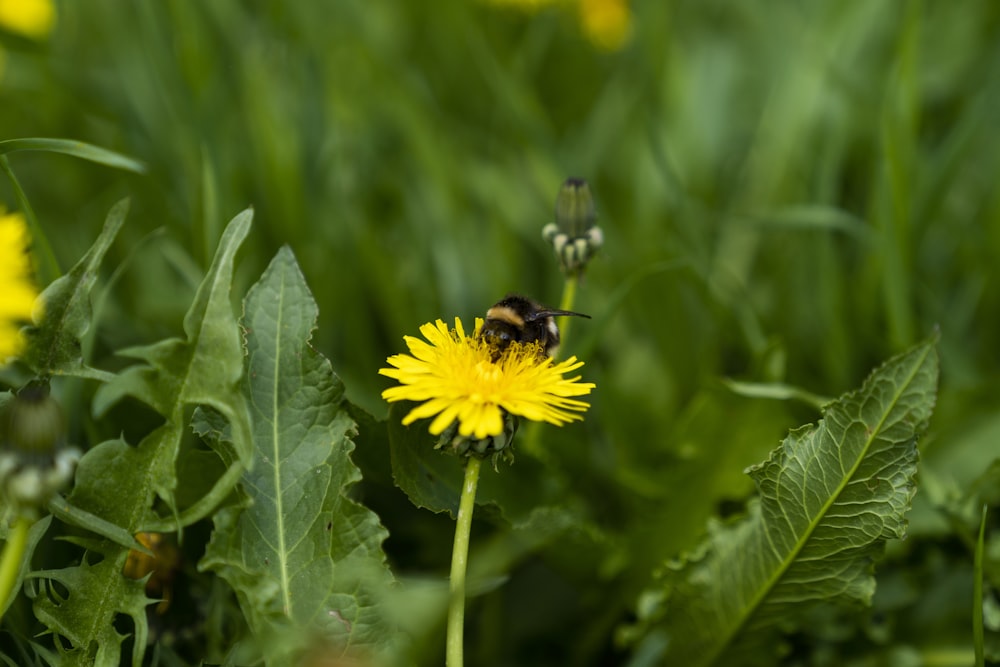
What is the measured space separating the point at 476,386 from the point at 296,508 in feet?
1.03

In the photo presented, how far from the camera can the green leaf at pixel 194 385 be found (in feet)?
3.76

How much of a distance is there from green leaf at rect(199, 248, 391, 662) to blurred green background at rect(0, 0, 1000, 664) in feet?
1.70

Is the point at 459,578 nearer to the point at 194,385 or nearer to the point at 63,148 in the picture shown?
the point at 194,385

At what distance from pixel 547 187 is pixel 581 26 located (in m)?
1.05

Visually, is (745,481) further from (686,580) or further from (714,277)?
(714,277)

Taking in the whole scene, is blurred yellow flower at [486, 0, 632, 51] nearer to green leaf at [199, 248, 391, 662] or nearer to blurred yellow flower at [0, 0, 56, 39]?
blurred yellow flower at [0, 0, 56, 39]

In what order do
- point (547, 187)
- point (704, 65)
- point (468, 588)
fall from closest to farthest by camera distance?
1. point (468, 588)
2. point (547, 187)
3. point (704, 65)

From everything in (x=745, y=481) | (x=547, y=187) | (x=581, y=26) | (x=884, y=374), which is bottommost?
(x=884, y=374)

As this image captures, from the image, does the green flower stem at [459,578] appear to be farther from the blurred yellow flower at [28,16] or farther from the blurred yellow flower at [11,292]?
the blurred yellow flower at [28,16]

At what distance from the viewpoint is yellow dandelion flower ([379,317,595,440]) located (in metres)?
1.09

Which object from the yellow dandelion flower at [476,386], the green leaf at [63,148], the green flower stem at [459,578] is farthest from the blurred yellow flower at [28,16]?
the green flower stem at [459,578]

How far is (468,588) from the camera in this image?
1213 mm

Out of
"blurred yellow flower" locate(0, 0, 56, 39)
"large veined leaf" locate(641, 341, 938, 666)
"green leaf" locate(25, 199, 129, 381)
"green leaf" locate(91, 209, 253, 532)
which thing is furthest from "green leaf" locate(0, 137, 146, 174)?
"blurred yellow flower" locate(0, 0, 56, 39)

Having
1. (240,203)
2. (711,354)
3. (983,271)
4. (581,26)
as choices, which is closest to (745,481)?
(711,354)
